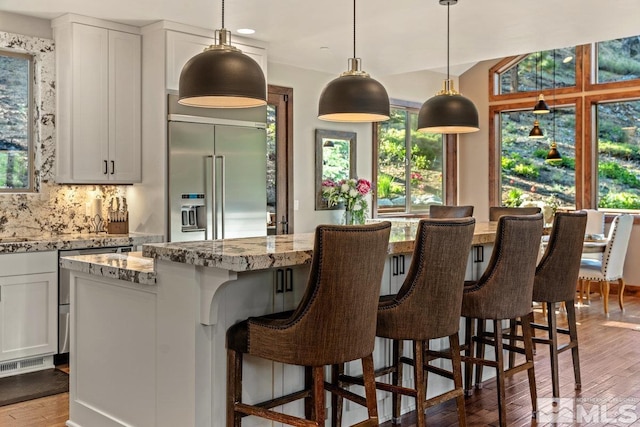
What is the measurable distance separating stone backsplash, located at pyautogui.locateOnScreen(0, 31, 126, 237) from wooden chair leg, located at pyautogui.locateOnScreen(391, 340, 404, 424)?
3.10 meters

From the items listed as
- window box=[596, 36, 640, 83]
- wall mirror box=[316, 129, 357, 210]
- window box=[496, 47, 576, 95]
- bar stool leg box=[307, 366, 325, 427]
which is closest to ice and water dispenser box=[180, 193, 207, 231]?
wall mirror box=[316, 129, 357, 210]

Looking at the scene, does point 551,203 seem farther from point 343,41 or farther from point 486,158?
point 343,41

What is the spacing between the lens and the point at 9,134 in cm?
474

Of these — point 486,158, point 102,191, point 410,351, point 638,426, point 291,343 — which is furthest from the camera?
point 486,158

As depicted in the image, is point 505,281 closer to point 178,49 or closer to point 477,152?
point 178,49

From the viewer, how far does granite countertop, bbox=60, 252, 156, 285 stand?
8.88ft

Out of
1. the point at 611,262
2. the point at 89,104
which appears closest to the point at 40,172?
the point at 89,104

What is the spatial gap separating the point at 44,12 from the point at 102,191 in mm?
1488

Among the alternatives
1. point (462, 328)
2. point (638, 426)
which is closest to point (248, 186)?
point (462, 328)

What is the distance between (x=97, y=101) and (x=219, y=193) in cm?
121

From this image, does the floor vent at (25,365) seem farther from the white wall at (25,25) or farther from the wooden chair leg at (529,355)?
the wooden chair leg at (529,355)

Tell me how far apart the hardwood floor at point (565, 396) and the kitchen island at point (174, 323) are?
0.46 meters

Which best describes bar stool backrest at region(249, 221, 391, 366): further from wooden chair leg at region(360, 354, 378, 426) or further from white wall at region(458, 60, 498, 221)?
white wall at region(458, 60, 498, 221)

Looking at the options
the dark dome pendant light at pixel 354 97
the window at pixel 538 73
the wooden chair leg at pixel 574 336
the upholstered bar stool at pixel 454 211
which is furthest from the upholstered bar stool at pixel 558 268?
the window at pixel 538 73
